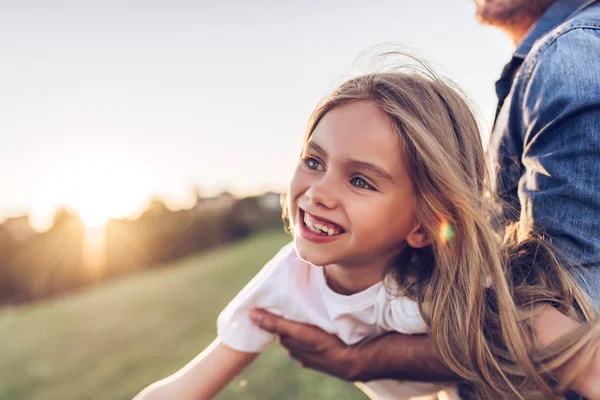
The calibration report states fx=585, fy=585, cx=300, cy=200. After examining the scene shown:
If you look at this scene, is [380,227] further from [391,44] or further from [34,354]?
[34,354]

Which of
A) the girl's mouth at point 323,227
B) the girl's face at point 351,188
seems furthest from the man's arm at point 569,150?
the girl's mouth at point 323,227

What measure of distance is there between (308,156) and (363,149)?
0.23 meters

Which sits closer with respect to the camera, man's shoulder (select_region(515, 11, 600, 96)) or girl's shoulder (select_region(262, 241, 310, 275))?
man's shoulder (select_region(515, 11, 600, 96))

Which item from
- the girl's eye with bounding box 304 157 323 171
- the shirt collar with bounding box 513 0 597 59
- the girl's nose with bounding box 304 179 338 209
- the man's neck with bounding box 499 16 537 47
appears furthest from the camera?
the man's neck with bounding box 499 16 537 47

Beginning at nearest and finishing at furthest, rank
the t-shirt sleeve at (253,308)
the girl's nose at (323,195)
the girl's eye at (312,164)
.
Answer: the girl's nose at (323,195) → the girl's eye at (312,164) → the t-shirt sleeve at (253,308)

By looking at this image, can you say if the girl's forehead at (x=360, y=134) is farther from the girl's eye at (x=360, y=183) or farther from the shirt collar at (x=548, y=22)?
the shirt collar at (x=548, y=22)

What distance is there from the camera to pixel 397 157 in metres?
1.99

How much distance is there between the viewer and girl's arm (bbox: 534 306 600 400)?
1831 mm

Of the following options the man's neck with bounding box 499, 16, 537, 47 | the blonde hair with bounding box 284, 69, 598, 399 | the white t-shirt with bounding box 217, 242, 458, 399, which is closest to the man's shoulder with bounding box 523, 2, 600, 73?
the blonde hair with bounding box 284, 69, 598, 399

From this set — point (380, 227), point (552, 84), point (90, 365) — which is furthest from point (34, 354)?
point (552, 84)

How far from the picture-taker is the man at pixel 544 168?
2.02 metres

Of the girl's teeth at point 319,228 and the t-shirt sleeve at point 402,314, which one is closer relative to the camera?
the girl's teeth at point 319,228

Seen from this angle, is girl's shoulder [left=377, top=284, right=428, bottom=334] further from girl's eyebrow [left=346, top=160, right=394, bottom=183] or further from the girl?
girl's eyebrow [left=346, top=160, right=394, bottom=183]

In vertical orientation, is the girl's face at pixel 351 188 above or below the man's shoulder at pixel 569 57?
below
